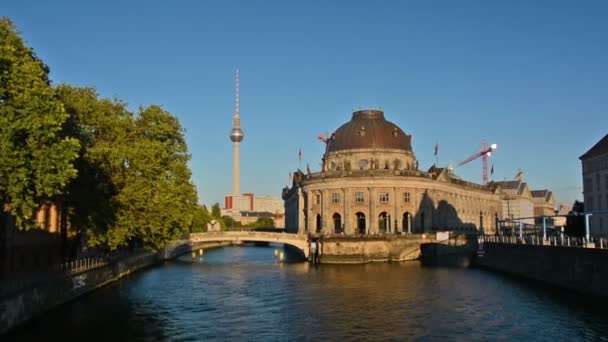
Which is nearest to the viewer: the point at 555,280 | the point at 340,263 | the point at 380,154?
the point at 555,280

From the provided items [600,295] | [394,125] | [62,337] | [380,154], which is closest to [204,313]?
[62,337]

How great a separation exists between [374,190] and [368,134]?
2036 centimetres

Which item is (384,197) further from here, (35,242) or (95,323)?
(95,323)

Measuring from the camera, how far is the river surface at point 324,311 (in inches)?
1665

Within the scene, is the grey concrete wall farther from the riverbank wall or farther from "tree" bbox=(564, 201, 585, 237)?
the riverbank wall

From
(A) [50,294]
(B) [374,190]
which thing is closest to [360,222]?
(B) [374,190]

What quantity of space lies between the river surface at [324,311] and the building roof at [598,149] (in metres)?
25.5

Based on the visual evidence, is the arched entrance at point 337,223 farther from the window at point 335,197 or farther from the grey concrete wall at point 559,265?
the grey concrete wall at point 559,265

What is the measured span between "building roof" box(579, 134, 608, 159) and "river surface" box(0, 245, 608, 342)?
25510 millimetres

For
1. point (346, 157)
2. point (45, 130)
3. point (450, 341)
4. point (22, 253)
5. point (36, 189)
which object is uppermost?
point (346, 157)

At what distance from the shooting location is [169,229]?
229 ft

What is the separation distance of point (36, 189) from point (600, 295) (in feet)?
149

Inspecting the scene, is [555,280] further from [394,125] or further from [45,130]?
[394,125]

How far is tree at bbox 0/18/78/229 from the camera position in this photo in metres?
37.9
